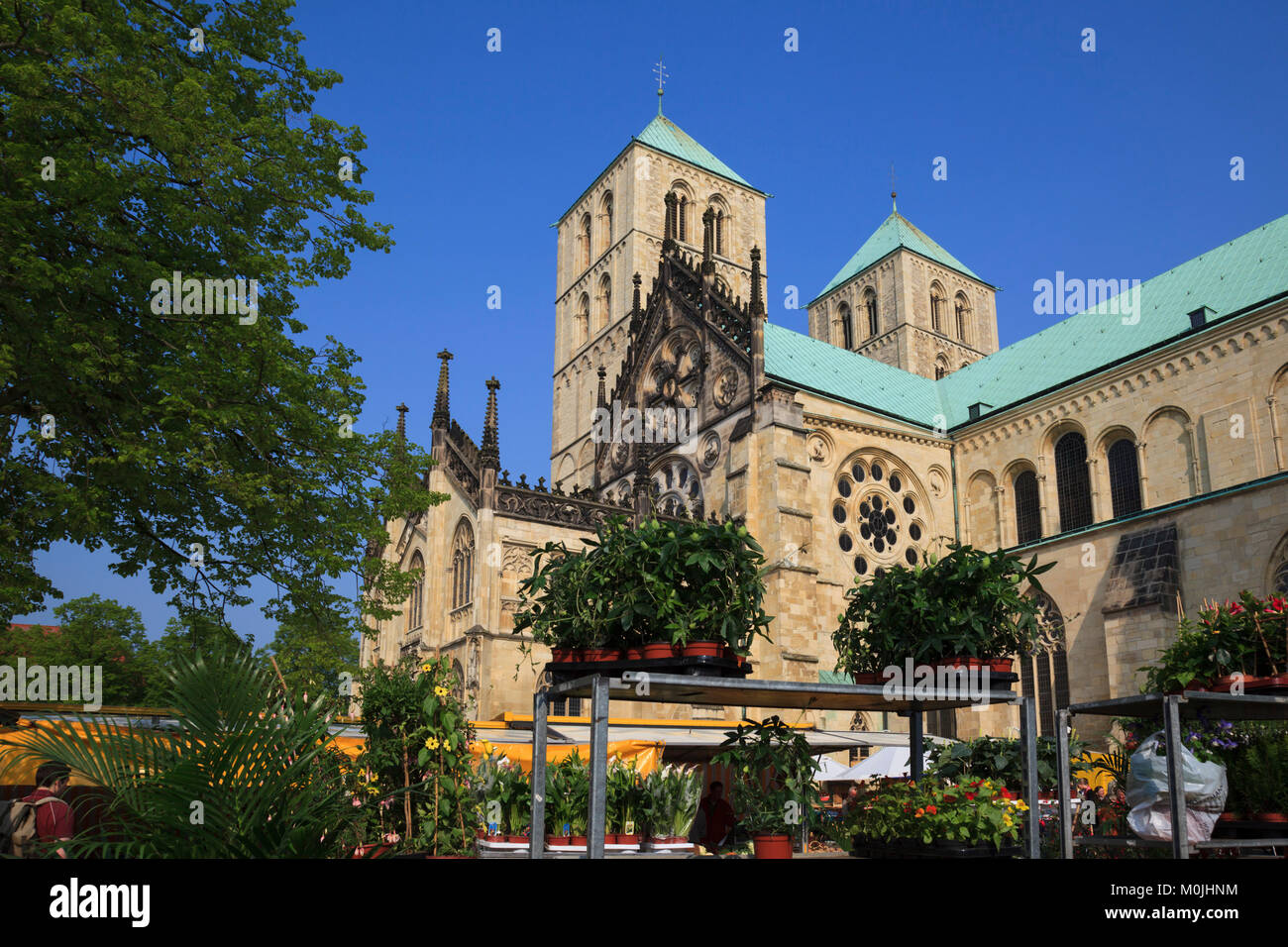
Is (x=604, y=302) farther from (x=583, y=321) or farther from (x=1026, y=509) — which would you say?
(x=1026, y=509)

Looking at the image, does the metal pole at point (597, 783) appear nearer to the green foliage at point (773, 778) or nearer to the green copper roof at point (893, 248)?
the green foliage at point (773, 778)

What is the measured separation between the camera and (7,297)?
11.0m

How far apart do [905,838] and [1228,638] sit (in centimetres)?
259

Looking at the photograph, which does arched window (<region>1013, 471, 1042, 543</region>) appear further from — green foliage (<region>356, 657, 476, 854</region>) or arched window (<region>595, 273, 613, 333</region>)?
green foliage (<region>356, 657, 476, 854</region>)

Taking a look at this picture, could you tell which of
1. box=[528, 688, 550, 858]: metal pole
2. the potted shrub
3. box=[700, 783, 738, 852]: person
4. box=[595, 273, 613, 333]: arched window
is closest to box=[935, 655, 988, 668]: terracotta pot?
the potted shrub

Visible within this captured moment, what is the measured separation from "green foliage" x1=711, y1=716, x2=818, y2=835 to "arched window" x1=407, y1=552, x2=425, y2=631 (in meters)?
28.8

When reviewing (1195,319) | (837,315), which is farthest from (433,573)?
(837,315)

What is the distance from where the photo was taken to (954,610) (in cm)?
614

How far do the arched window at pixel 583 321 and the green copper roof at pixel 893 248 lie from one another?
54.2ft

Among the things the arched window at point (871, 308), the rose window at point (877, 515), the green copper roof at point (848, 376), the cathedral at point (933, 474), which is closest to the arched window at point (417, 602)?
the cathedral at point (933, 474)

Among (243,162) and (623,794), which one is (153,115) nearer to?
(243,162)

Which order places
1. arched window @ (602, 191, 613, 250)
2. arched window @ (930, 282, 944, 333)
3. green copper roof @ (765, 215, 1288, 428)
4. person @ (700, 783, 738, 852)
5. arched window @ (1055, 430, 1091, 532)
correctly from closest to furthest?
person @ (700, 783, 738, 852), green copper roof @ (765, 215, 1288, 428), arched window @ (1055, 430, 1091, 532), arched window @ (602, 191, 613, 250), arched window @ (930, 282, 944, 333)

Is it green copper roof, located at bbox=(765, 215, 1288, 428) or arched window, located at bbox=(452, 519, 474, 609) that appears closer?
green copper roof, located at bbox=(765, 215, 1288, 428)

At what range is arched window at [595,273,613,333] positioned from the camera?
48375mm
